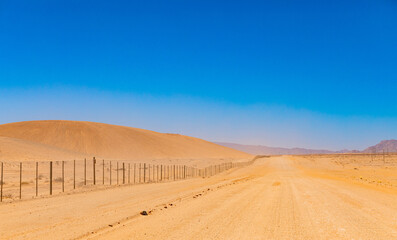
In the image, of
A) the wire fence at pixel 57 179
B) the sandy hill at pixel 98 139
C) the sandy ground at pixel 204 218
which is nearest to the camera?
the sandy ground at pixel 204 218

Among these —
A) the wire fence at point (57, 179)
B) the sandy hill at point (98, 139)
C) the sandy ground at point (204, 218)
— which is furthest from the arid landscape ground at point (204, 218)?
the sandy hill at point (98, 139)

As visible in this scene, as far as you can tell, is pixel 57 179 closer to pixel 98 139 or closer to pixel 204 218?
pixel 204 218

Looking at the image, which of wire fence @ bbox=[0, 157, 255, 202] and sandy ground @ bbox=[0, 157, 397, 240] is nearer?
sandy ground @ bbox=[0, 157, 397, 240]

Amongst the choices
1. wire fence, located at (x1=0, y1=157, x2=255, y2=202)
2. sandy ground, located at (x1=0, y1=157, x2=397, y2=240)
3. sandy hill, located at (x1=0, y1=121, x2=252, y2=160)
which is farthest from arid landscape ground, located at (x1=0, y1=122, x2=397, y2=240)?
sandy hill, located at (x1=0, y1=121, x2=252, y2=160)

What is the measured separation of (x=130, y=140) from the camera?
495ft

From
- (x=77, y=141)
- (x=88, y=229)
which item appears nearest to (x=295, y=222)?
(x=88, y=229)

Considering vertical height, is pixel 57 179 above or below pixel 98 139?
below

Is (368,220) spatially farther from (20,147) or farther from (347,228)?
(20,147)

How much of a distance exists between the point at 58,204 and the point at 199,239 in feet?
34.8

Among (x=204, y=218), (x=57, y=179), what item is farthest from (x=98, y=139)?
(x=204, y=218)

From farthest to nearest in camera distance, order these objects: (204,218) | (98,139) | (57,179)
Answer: (98,139), (57,179), (204,218)

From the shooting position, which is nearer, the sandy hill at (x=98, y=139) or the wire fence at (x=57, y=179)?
the wire fence at (x=57, y=179)

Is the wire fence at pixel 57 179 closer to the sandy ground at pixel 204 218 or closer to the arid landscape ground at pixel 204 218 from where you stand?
the arid landscape ground at pixel 204 218

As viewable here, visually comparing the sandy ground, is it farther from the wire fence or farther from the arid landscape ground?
the wire fence
